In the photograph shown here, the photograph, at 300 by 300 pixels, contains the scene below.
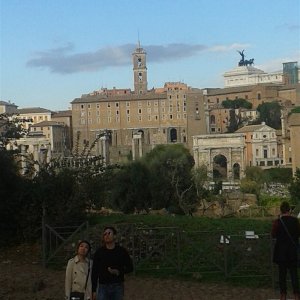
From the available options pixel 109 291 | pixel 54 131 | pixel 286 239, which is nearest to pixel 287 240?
pixel 286 239

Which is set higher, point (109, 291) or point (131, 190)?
point (131, 190)

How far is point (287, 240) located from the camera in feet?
22.0

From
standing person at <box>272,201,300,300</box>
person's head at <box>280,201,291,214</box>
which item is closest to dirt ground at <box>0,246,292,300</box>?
standing person at <box>272,201,300,300</box>

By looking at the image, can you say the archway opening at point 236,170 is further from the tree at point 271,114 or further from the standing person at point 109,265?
the standing person at point 109,265

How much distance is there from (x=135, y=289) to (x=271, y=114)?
9001cm

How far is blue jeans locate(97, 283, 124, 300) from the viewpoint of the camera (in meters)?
5.48

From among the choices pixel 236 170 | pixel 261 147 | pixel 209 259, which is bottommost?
pixel 209 259

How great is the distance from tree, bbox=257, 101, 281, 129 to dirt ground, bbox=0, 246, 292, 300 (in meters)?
86.8

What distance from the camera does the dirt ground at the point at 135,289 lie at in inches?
313

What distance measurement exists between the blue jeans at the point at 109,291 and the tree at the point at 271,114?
90.2 meters

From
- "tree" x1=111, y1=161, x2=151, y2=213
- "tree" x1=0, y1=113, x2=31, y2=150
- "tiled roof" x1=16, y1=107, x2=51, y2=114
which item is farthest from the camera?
"tiled roof" x1=16, y1=107, x2=51, y2=114

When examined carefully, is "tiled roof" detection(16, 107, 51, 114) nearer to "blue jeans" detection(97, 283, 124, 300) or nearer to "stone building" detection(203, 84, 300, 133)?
"stone building" detection(203, 84, 300, 133)

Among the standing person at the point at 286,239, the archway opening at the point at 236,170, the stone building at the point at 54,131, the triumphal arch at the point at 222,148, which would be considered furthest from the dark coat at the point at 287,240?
the stone building at the point at 54,131

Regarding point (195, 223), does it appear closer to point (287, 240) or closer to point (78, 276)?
point (287, 240)
